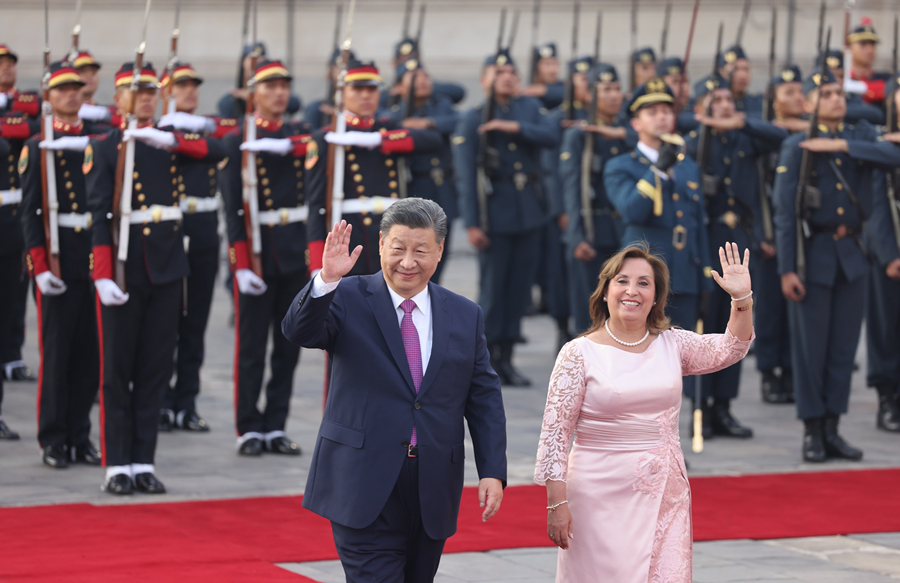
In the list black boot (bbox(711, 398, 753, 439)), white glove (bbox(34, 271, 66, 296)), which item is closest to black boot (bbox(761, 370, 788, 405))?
black boot (bbox(711, 398, 753, 439))

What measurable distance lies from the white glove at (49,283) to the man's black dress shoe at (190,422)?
1.49 meters

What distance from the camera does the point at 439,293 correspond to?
13.3 feet

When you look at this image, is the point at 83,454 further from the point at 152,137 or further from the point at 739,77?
the point at 739,77

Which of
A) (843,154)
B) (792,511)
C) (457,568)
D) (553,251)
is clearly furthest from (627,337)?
(553,251)

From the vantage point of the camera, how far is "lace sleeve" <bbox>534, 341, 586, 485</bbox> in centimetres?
403

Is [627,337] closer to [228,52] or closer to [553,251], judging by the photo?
[553,251]

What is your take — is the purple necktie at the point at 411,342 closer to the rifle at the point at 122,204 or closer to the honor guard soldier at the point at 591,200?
the rifle at the point at 122,204

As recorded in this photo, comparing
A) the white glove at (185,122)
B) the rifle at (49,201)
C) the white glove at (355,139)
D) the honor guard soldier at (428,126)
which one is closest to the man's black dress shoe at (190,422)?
the rifle at (49,201)

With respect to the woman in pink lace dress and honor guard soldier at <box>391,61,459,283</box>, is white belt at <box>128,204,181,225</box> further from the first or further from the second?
honor guard soldier at <box>391,61,459,283</box>

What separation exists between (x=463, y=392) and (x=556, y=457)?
1.12 feet

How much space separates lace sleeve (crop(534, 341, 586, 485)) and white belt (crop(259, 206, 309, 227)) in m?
3.68

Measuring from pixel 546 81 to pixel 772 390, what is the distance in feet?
15.1

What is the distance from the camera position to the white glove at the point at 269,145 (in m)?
7.45

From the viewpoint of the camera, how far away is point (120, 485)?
640cm
